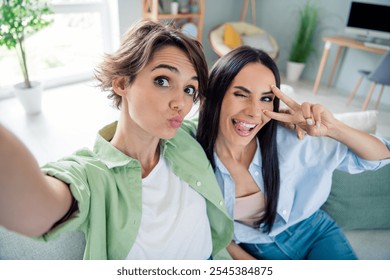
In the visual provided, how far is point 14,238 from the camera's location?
2.58 feet

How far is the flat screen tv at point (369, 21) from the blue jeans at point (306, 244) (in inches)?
137

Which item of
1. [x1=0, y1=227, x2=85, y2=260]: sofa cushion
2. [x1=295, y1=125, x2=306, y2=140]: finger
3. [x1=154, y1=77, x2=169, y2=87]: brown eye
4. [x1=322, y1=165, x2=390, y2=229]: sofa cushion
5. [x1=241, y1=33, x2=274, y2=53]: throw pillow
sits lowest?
[x1=241, y1=33, x2=274, y2=53]: throw pillow

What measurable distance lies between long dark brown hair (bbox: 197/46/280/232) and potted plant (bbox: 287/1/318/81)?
352 centimetres

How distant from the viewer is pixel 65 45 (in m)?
3.62

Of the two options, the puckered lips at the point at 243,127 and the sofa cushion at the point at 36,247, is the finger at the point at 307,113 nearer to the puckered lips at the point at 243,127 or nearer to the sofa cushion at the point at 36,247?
the puckered lips at the point at 243,127

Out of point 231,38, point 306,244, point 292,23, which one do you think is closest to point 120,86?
point 306,244

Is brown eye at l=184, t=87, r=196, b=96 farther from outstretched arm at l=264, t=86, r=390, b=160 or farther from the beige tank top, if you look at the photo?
the beige tank top

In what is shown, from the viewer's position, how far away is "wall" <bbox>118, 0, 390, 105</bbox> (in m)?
3.75

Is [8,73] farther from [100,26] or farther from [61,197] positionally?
[61,197]

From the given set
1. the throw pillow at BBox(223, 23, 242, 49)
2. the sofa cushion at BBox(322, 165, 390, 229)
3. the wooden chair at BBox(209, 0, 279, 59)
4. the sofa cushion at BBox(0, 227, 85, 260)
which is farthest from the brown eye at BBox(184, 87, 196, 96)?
the throw pillow at BBox(223, 23, 242, 49)

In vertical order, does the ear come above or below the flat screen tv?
above

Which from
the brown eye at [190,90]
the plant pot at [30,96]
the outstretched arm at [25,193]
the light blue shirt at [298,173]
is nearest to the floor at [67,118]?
the plant pot at [30,96]

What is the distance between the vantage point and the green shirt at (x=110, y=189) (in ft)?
2.04
